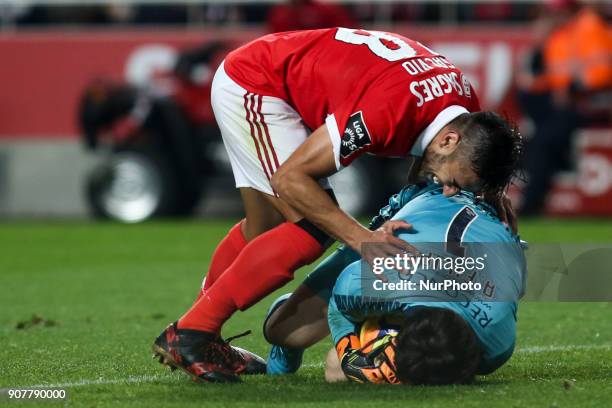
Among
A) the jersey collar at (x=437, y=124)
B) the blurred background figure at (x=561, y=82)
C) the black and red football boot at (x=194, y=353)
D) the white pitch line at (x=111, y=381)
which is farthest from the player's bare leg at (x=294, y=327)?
the blurred background figure at (x=561, y=82)

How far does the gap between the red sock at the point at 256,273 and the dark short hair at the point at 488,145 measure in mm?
676

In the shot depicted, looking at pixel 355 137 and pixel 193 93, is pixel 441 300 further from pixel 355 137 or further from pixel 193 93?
pixel 193 93

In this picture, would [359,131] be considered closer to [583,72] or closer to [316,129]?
[316,129]

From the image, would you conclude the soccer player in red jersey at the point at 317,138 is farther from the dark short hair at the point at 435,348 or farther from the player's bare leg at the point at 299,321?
the dark short hair at the point at 435,348

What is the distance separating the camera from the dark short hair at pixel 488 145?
16.9ft

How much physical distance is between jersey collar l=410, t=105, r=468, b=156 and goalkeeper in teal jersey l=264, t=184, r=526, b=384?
0.86 feet

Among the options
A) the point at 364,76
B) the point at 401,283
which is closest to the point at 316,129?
the point at 364,76

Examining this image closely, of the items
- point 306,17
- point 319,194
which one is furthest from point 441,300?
point 306,17

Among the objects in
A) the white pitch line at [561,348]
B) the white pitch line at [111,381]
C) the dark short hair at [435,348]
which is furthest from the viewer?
the white pitch line at [561,348]

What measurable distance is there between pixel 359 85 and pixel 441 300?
2.81 feet

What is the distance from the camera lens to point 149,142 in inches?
584

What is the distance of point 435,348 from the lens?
4.93m

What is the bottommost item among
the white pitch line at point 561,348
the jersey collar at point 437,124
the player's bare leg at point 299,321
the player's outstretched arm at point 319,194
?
the white pitch line at point 561,348

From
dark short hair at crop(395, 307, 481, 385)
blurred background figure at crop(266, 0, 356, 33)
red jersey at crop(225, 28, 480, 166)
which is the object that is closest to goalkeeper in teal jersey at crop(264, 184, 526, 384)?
dark short hair at crop(395, 307, 481, 385)
